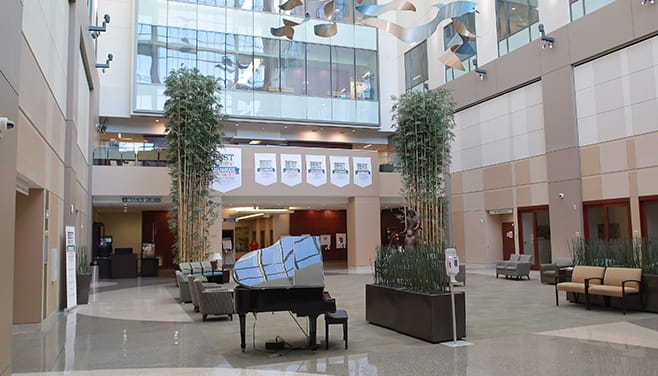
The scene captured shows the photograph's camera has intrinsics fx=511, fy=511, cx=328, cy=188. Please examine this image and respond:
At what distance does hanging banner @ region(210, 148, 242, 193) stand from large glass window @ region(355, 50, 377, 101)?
25.0 feet

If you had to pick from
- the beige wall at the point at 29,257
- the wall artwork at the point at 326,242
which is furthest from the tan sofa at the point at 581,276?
the wall artwork at the point at 326,242

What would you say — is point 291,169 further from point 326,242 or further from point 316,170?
point 326,242

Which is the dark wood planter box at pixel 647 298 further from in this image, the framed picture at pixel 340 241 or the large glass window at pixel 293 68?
the framed picture at pixel 340 241

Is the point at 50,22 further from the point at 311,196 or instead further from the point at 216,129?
the point at 311,196

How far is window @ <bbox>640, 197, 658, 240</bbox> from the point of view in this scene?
1409 cm

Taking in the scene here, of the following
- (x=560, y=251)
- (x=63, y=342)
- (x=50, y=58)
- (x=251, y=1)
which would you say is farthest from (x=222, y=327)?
(x=251, y=1)

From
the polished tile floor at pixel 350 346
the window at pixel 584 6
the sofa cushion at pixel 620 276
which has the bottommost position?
the polished tile floor at pixel 350 346

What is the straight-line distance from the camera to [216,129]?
17328 millimetres

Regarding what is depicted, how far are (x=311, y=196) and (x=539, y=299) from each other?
37.1 feet

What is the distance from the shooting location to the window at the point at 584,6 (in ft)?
50.8

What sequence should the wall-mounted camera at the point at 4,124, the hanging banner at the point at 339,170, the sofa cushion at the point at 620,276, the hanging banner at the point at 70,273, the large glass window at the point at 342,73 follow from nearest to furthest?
1. the wall-mounted camera at the point at 4,124
2. the sofa cushion at the point at 620,276
3. the hanging banner at the point at 70,273
4. the hanging banner at the point at 339,170
5. the large glass window at the point at 342,73

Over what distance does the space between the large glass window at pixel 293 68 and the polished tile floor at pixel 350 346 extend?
14.6 metres

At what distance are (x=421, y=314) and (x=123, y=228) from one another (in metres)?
23.6

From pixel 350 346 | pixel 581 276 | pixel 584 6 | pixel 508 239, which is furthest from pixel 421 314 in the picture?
pixel 508 239
